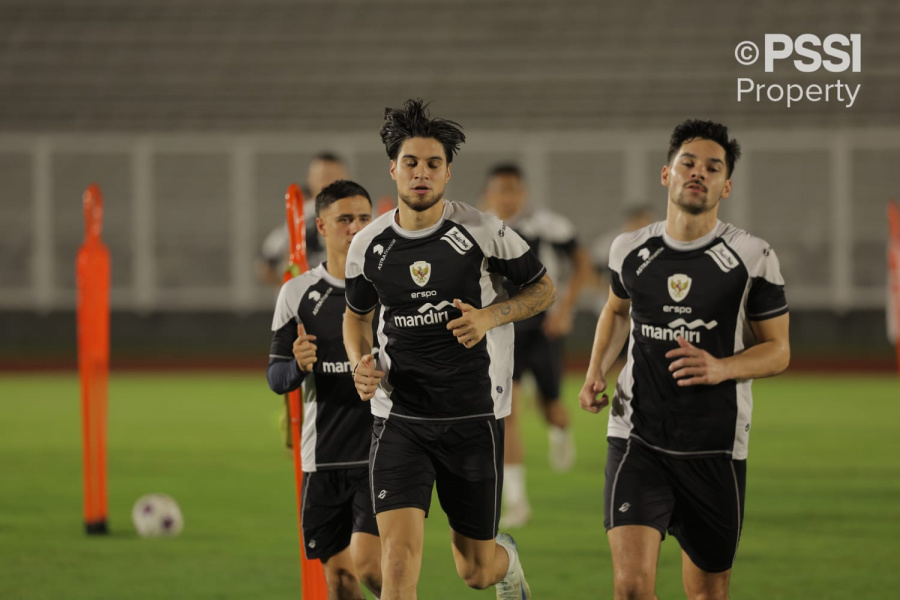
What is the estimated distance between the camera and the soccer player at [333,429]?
5180 millimetres

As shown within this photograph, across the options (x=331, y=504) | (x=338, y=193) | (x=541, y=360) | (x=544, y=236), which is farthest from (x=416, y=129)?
(x=541, y=360)

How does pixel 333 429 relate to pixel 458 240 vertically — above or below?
below

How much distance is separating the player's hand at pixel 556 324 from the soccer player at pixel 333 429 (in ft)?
13.5

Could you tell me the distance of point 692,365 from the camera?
4.51 m

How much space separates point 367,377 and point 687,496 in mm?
1263

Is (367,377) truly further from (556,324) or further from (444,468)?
(556,324)

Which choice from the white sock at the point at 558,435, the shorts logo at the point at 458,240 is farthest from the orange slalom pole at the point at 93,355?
the white sock at the point at 558,435

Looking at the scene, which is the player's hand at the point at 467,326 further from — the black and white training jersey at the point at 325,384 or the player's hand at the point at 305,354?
the black and white training jersey at the point at 325,384

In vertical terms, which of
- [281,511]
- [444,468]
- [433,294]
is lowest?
[281,511]

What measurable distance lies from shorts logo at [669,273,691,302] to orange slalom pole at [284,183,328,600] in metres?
1.56

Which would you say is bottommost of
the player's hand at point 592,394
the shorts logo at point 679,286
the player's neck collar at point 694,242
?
the player's hand at point 592,394

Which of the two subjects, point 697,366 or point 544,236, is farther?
point 544,236

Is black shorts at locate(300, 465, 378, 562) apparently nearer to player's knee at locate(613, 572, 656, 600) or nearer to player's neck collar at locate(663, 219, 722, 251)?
player's knee at locate(613, 572, 656, 600)

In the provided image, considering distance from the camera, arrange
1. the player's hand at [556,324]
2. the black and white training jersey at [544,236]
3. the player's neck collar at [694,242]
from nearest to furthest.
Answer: the player's neck collar at [694,242] → the black and white training jersey at [544,236] → the player's hand at [556,324]
